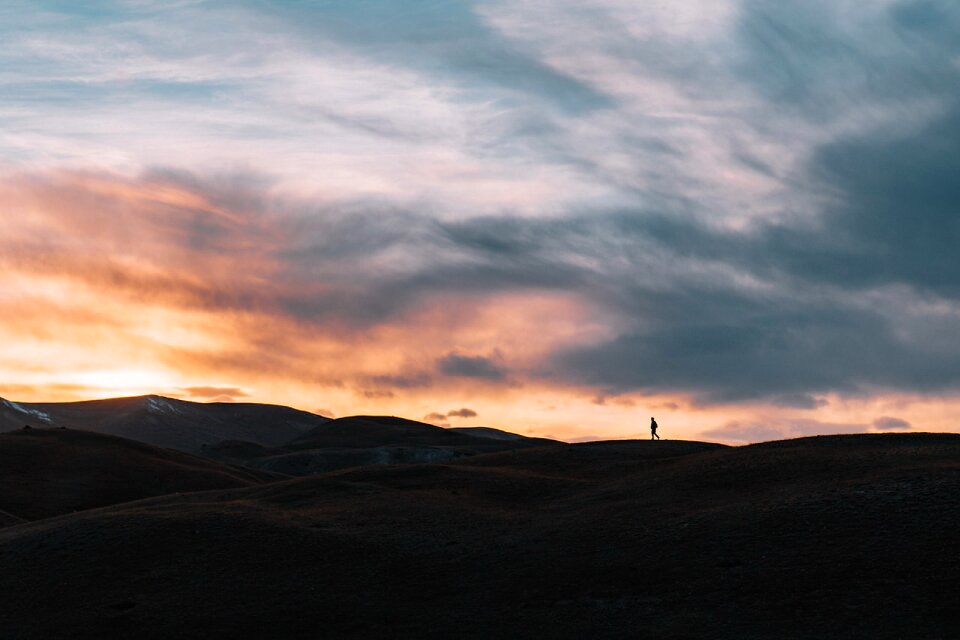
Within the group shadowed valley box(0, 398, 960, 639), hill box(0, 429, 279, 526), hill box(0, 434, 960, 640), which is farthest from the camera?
hill box(0, 429, 279, 526)

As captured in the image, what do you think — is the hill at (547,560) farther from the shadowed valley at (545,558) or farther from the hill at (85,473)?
the hill at (85,473)

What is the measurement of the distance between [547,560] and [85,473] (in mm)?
69220

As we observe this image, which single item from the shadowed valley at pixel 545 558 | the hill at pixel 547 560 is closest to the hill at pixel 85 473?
the shadowed valley at pixel 545 558

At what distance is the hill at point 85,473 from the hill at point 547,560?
31503mm

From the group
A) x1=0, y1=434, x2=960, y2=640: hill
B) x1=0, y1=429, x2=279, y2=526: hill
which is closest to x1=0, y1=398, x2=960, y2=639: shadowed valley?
x1=0, y1=434, x2=960, y2=640: hill

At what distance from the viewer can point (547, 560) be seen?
46969 mm

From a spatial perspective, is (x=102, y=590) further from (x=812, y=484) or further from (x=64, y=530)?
(x=812, y=484)

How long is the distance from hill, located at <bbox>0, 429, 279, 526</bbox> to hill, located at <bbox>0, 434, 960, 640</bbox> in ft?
103

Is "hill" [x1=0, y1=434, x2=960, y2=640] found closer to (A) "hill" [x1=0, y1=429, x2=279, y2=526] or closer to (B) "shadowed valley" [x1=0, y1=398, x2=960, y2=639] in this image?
(B) "shadowed valley" [x1=0, y1=398, x2=960, y2=639]

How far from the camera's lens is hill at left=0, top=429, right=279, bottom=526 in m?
93.4

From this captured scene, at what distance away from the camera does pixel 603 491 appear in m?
62.2

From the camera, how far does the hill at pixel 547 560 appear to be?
3816 cm

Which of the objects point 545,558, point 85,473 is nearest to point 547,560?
point 545,558

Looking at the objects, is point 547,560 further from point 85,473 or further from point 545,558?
point 85,473
